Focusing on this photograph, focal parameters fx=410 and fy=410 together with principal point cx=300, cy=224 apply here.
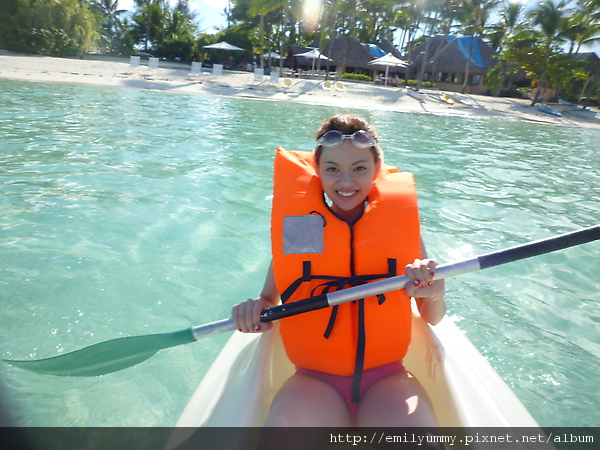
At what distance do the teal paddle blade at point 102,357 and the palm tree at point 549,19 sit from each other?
104ft

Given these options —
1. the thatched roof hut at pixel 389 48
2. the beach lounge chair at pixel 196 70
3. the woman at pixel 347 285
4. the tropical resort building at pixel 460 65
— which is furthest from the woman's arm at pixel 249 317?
the thatched roof hut at pixel 389 48

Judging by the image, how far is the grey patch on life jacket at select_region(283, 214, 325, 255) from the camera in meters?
1.85

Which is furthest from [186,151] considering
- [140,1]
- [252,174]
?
[140,1]

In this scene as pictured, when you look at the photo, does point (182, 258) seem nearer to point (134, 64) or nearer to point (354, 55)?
point (134, 64)

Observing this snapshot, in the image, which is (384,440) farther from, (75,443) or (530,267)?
(530,267)

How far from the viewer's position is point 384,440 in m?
1.53

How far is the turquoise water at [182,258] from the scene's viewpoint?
8.35 ft

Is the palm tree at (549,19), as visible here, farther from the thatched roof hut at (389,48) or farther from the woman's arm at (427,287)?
the woman's arm at (427,287)

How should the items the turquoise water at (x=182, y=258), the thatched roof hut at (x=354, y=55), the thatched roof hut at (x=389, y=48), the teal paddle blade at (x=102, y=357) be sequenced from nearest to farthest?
the teal paddle blade at (x=102, y=357)
the turquoise water at (x=182, y=258)
the thatched roof hut at (x=354, y=55)
the thatched roof hut at (x=389, y=48)

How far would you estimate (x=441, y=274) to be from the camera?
1.66 meters

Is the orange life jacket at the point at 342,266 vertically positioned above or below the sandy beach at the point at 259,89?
above

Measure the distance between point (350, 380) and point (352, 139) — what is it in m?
1.03

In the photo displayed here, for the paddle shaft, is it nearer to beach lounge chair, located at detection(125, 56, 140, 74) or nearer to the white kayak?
the white kayak

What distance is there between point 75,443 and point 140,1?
47186 millimetres
